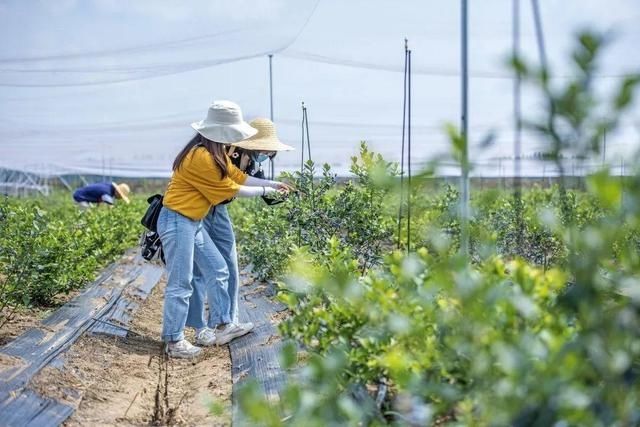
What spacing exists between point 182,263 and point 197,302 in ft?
1.59

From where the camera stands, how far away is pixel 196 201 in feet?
14.0

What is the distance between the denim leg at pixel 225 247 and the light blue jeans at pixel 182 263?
0.36 feet

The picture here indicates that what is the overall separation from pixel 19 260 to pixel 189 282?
4.38 feet

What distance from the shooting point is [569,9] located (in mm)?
Answer: 4141

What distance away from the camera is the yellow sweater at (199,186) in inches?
162

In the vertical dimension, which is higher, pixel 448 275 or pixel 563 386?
pixel 448 275

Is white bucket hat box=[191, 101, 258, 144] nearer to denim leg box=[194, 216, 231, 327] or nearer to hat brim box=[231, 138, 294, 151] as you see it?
hat brim box=[231, 138, 294, 151]

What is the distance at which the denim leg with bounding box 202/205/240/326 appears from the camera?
15.0 feet

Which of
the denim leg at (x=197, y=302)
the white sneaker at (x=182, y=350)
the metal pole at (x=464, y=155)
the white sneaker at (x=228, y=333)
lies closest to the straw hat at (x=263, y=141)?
the denim leg at (x=197, y=302)

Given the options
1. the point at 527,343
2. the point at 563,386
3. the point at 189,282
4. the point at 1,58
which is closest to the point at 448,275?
the point at 527,343

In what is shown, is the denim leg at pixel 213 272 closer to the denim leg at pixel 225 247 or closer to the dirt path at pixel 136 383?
the denim leg at pixel 225 247

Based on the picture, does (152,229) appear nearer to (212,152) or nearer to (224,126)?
(212,152)

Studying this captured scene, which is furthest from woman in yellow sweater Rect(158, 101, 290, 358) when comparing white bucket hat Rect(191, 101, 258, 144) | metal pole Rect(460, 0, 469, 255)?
metal pole Rect(460, 0, 469, 255)

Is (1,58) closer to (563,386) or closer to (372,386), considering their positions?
(372,386)
